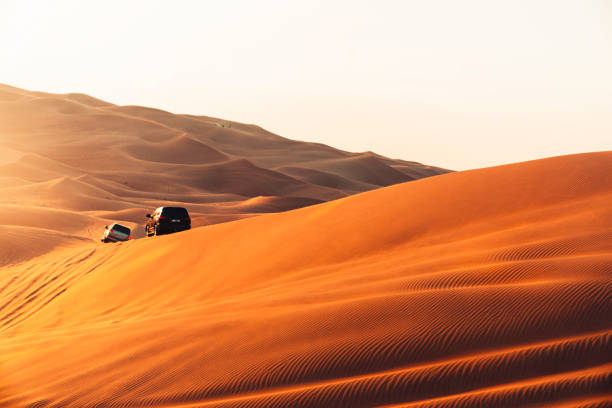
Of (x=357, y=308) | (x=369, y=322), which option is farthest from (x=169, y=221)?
(x=369, y=322)

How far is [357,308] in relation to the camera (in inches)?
344

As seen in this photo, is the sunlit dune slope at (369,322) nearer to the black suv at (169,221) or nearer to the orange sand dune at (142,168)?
the black suv at (169,221)

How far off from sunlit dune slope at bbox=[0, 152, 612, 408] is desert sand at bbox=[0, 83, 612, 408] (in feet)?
0.09

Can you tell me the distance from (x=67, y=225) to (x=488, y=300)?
2986 centimetres

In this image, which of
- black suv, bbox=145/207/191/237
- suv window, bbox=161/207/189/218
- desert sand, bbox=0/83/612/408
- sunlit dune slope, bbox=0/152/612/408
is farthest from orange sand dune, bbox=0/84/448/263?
sunlit dune slope, bbox=0/152/612/408

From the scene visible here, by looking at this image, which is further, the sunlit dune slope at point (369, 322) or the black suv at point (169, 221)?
the black suv at point (169, 221)

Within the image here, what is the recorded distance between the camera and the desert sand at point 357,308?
693 centimetres

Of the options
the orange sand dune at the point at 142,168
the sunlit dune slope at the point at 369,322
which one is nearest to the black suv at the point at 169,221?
the orange sand dune at the point at 142,168

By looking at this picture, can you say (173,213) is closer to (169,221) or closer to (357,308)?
(169,221)

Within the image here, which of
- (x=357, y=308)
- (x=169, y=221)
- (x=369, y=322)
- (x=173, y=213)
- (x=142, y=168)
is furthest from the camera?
(x=142, y=168)

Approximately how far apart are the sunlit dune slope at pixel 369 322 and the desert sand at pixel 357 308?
0.09ft

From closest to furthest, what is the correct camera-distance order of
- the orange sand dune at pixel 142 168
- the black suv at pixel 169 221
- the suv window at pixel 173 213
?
the black suv at pixel 169 221, the suv window at pixel 173 213, the orange sand dune at pixel 142 168

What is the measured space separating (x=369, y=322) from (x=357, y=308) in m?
0.49

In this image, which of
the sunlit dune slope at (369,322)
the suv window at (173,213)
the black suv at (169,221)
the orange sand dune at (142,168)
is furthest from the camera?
the orange sand dune at (142,168)
